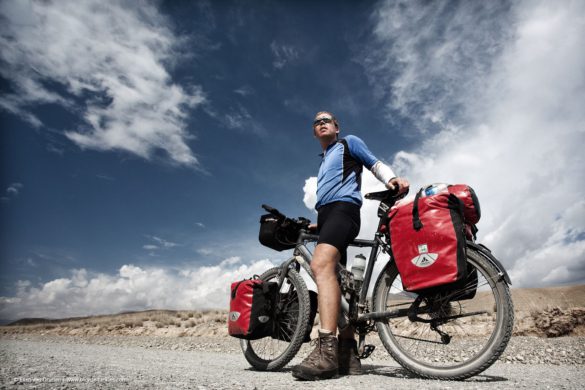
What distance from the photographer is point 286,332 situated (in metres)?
3.99

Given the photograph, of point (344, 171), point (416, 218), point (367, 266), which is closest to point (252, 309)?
point (367, 266)

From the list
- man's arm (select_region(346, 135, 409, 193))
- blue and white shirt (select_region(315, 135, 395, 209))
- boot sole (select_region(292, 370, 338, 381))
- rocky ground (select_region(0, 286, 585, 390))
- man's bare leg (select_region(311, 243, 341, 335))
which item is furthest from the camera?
blue and white shirt (select_region(315, 135, 395, 209))

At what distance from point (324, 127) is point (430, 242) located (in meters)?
1.97

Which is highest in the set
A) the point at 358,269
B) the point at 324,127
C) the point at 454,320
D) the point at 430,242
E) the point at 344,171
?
the point at 324,127

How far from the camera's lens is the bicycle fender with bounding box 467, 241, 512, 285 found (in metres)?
2.92

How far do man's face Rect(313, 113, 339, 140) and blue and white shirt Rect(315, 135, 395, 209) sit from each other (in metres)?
0.27

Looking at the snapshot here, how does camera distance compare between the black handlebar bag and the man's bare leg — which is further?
the black handlebar bag

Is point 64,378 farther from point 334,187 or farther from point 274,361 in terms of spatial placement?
point 334,187

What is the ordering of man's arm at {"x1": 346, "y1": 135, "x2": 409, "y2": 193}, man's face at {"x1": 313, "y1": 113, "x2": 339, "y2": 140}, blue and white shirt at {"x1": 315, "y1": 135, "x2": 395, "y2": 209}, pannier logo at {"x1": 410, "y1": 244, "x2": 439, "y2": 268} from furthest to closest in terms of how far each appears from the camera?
man's face at {"x1": 313, "y1": 113, "x2": 339, "y2": 140}
blue and white shirt at {"x1": 315, "y1": 135, "x2": 395, "y2": 209}
man's arm at {"x1": 346, "y1": 135, "x2": 409, "y2": 193}
pannier logo at {"x1": 410, "y1": 244, "x2": 439, "y2": 268}

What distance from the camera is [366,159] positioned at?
377 centimetres

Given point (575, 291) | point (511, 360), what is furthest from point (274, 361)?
point (575, 291)

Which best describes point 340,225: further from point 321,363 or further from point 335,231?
point 321,363

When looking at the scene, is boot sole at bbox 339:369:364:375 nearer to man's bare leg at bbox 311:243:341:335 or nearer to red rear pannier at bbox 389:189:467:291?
man's bare leg at bbox 311:243:341:335

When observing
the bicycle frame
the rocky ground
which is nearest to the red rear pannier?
the bicycle frame
